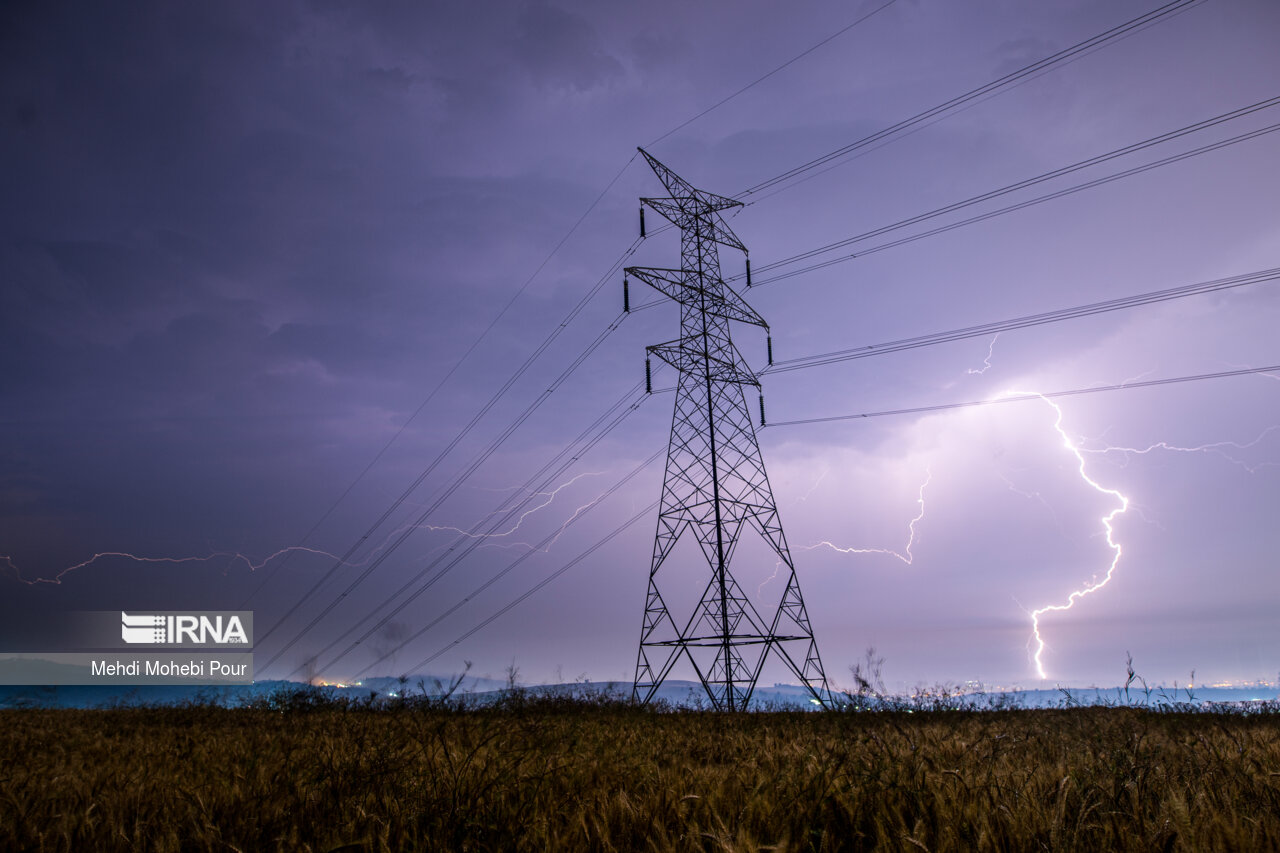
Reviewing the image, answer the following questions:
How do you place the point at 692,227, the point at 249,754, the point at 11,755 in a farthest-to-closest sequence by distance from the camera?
the point at 692,227 < the point at 11,755 < the point at 249,754

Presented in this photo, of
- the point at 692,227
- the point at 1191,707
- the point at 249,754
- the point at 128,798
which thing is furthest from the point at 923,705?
the point at 692,227

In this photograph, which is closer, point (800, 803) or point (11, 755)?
point (800, 803)

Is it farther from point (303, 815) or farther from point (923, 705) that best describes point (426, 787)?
point (923, 705)

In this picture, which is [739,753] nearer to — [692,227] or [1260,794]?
[1260,794]

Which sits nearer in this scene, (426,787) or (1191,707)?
(426,787)

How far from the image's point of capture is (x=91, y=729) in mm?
8336

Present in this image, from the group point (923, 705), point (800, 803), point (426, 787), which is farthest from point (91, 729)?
point (923, 705)

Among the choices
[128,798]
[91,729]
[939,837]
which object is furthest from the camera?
[91,729]

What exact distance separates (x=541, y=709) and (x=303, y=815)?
33.8 feet

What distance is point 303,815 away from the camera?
2766 mm

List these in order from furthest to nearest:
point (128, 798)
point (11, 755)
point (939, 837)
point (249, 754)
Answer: point (11, 755)
point (249, 754)
point (128, 798)
point (939, 837)

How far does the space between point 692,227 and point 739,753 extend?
1979cm

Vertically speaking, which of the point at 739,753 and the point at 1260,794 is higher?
the point at 1260,794

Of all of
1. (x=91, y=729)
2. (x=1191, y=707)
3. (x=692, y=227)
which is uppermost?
(x=692, y=227)
